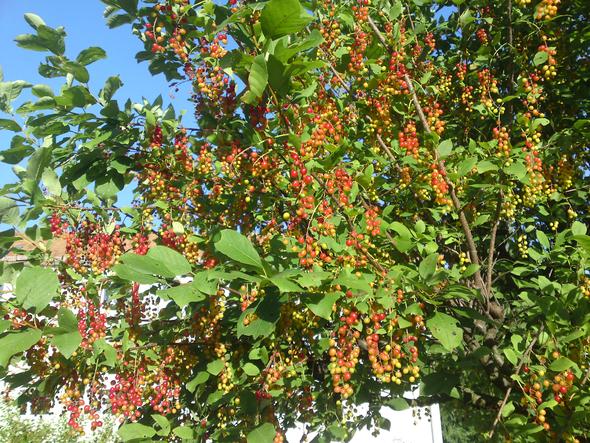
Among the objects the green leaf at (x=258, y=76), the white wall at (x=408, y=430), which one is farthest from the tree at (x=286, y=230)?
the white wall at (x=408, y=430)

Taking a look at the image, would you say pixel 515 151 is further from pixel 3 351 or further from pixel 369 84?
pixel 3 351

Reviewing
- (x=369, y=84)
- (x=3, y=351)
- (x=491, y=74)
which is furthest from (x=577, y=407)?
(x=491, y=74)

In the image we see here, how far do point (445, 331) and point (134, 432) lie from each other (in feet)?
6.19

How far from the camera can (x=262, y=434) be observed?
2.48m

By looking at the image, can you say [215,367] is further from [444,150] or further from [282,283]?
[444,150]

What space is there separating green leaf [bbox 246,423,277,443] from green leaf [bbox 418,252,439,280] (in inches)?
46.6

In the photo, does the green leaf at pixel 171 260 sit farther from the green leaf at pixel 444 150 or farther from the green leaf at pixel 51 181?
the green leaf at pixel 444 150

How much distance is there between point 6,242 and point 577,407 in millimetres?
2808

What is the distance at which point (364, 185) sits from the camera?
2.48 metres

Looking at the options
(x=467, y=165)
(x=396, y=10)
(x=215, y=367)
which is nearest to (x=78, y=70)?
(x=215, y=367)

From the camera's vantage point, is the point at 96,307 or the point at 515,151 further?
the point at 515,151

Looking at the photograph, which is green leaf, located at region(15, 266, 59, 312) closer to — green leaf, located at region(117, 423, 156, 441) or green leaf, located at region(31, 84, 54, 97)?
green leaf, located at region(31, 84, 54, 97)

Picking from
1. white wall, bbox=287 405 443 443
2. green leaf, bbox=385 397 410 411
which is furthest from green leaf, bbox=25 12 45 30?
white wall, bbox=287 405 443 443

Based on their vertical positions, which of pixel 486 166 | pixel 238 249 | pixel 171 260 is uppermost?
pixel 486 166
